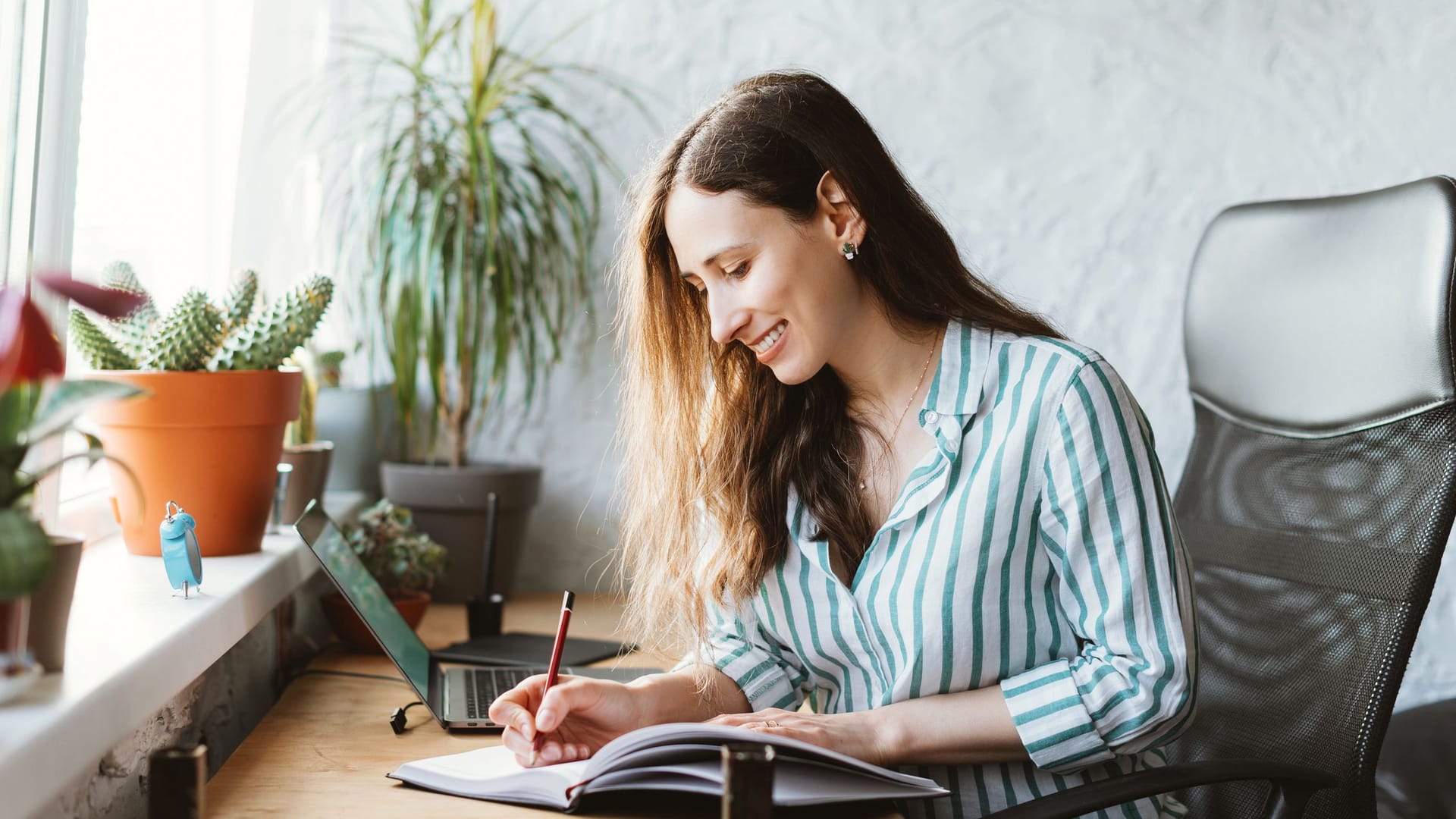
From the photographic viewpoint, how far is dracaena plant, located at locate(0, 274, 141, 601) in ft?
2.14

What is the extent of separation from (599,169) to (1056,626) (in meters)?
1.41

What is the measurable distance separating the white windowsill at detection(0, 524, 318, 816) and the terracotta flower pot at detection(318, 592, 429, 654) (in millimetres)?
132

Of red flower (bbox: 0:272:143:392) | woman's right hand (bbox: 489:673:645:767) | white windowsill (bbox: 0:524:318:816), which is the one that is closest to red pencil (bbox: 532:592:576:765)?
woman's right hand (bbox: 489:673:645:767)

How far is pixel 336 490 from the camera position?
2.20m

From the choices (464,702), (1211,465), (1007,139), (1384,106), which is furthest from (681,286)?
(1384,106)

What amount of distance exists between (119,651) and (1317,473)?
133 centimetres

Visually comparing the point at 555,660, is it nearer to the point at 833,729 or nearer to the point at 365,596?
the point at 833,729

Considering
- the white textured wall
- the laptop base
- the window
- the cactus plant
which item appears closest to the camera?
the window

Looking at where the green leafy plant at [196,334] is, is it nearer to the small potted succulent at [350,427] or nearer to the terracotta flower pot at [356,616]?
the terracotta flower pot at [356,616]

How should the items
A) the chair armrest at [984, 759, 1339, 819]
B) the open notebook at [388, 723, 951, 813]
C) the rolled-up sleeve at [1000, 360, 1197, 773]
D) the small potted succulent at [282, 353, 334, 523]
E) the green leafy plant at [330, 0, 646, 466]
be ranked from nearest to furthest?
the open notebook at [388, 723, 951, 813]
the chair armrest at [984, 759, 1339, 819]
the rolled-up sleeve at [1000, 360, 1197, 773]
the small potted succulent at [282, 353, 334, 523]
the green leafy plant at [330, 0, 646, 466]

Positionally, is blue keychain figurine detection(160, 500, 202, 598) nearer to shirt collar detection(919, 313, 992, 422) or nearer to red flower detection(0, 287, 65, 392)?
red flower detection(0, 287, 65, 392)

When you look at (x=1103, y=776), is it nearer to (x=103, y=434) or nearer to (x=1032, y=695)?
(x=1032, y=695)

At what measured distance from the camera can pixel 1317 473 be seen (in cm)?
145

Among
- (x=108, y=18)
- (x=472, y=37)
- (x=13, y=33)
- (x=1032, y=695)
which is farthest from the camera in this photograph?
(x=472, y=37)
